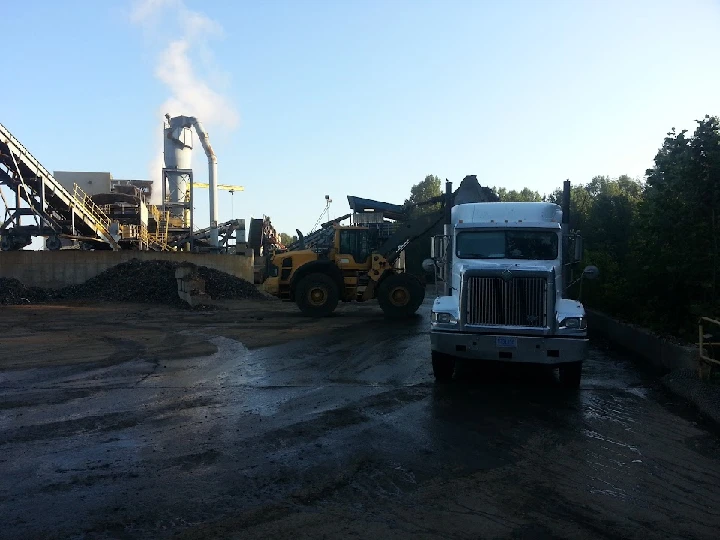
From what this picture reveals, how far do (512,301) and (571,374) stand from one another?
1.45m

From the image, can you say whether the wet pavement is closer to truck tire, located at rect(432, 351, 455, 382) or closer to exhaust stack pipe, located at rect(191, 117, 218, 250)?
truck tire, located at rect(432, 351, 455, 382)

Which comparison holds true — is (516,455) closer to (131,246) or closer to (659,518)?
(659,518)

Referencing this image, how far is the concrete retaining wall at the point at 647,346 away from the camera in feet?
33.3

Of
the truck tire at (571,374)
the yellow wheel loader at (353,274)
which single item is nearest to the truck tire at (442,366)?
the truck tire at (571,374)

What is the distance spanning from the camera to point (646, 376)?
1088cm

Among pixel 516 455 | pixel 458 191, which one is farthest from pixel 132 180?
pixel 516 455

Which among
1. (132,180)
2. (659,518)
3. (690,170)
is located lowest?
(659,518)

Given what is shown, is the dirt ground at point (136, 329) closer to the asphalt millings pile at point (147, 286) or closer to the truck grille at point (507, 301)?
the asphalt millings pile at point (147, 286)

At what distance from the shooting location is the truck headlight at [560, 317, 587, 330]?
9148 millimetres

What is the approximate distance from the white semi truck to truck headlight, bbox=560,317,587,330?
1 cm

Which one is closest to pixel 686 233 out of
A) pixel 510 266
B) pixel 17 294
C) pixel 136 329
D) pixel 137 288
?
pixel 510 266

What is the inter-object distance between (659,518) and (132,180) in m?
49.8

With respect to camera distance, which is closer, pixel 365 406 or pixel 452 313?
pixel 365 406

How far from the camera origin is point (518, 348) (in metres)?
9.14
